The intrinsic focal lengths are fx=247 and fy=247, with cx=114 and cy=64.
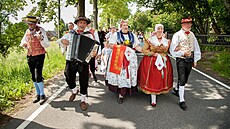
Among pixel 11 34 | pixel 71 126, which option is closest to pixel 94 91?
pixel 71 126

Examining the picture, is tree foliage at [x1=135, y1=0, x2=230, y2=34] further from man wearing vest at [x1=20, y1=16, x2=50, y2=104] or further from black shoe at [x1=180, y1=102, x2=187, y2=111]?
man wearing vest at [x1=20, y1=16, x2=50, y2=104]

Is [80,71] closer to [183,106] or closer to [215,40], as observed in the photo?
[183,106]

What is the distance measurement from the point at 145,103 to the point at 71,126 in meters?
1.98

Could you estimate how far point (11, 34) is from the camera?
8.84 m

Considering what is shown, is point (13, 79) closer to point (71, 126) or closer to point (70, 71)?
point (70, 71)

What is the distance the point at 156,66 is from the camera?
5.64m

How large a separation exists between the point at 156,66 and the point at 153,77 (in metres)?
0.26

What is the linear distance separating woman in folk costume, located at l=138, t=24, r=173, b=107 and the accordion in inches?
52.1

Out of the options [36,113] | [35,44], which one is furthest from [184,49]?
[36,113]

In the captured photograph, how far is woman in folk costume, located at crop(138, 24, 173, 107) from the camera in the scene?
561 cm

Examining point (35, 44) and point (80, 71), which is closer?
point (80, 71)

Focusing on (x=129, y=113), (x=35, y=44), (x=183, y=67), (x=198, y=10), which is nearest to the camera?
(x=129, y=113)

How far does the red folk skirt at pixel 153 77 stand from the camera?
5.66 m

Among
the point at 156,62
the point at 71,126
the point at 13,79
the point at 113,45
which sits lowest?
the point at 71,126
